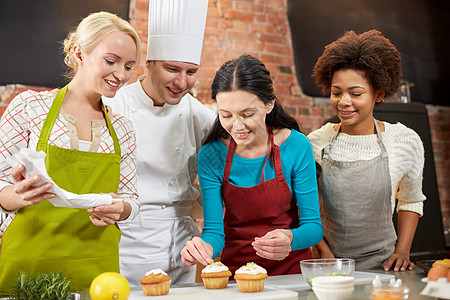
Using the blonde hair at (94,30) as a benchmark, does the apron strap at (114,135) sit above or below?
below

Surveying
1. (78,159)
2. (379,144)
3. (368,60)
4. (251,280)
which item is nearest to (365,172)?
(379,144)

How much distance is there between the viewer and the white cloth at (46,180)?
129cm

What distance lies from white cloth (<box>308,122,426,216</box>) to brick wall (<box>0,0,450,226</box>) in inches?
84.2

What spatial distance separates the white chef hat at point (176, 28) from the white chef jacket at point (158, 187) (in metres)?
0.22

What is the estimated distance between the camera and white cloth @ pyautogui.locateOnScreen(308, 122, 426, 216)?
225 centimetres

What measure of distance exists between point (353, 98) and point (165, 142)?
Answer: 87cm

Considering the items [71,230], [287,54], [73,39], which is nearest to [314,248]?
[71,230]

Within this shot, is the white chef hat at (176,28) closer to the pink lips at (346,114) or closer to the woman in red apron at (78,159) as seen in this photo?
the woman in red apron at (78,159)

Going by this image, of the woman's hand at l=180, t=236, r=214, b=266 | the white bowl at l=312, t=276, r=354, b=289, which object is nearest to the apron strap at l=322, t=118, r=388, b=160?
the woman's hand at l=180, t=236, r=214, b=266

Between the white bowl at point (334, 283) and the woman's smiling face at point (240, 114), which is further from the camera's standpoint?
the woman's smiling face at point (240, 114)

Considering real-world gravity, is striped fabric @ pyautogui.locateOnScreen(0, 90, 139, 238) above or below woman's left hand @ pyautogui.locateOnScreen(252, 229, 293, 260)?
above

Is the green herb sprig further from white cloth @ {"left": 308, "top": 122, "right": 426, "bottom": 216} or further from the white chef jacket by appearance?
white cloth @ {"left": 308, "top": 122, "right": 426, "bottom": 216}

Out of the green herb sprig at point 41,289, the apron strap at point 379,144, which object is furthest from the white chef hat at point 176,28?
the green herb sprig at point 41,289

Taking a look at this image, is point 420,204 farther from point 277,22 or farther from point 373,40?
point 277,22
